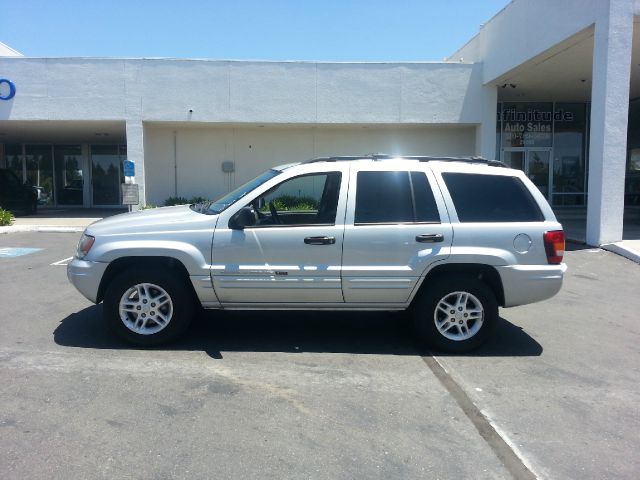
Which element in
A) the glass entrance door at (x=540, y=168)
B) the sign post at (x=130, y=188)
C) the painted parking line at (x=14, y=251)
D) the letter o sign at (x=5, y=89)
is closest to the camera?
the painted parking line at (x=14, y=251)

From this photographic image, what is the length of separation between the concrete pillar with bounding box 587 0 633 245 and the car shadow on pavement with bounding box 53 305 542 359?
688cm

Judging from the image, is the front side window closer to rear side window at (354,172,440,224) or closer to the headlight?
rear side window at (354,172,440,224)

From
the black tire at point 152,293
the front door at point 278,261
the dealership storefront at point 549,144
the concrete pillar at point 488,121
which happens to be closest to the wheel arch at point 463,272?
the front door at point 278,261

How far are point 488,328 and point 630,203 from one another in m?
22.7

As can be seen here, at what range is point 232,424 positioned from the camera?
3975 millimetres

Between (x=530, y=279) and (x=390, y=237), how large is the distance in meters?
1.48

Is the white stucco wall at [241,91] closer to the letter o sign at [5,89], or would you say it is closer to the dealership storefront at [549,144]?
the letter o sign at [5,89]

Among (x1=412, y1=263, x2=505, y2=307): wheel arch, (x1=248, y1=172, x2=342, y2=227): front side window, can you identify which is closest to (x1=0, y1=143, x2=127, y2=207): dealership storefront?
(x1=248, y1=172, x2=342, y2=227): front side window

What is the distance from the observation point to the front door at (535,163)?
70.9 feet

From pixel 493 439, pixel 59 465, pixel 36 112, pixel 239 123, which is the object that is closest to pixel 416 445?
pixel 493 439

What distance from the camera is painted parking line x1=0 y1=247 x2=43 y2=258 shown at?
11.3 meters

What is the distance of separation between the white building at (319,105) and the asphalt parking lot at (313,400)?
34.9ft

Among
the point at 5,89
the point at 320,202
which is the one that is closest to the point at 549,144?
the point at 320,202

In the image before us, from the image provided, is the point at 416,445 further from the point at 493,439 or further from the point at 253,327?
the point at 253,327
